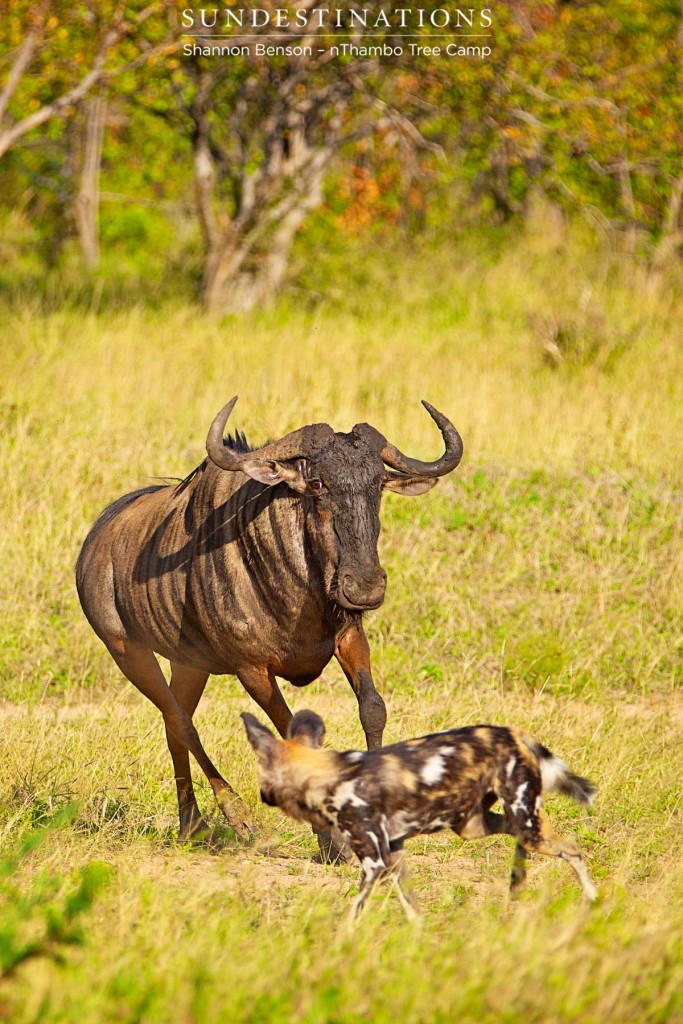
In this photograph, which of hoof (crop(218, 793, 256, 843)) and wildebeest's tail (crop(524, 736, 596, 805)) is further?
hoof (crop(218, 793, 256, 843))

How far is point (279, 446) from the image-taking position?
6.13m

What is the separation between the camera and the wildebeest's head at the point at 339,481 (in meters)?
5.75

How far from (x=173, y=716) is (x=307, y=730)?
6.65 feet

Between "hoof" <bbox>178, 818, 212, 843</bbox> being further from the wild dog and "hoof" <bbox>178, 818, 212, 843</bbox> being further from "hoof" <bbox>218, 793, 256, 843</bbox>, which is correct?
the wild dog

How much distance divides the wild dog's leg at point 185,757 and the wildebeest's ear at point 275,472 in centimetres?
155

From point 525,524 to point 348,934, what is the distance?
23.0 feet

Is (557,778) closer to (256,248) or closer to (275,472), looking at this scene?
(275,472)

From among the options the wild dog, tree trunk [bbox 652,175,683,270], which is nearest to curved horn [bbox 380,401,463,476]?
the wild dog

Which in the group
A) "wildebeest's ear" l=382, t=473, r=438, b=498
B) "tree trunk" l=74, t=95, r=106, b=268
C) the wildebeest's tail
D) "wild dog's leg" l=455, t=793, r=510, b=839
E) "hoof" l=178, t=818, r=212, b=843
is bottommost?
"hoof" l=178, t=818, r=212, b=843

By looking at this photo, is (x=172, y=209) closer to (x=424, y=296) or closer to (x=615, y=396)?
(x=424, y=296)

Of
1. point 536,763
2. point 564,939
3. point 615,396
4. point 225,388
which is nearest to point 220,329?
point 225,388

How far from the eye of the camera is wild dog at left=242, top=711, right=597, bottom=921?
192 inches

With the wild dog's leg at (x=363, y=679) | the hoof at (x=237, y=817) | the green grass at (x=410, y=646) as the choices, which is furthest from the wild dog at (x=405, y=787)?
the hoof at (x=237, y=817)

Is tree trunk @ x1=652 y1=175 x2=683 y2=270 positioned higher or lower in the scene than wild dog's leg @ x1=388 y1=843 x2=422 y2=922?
higher
